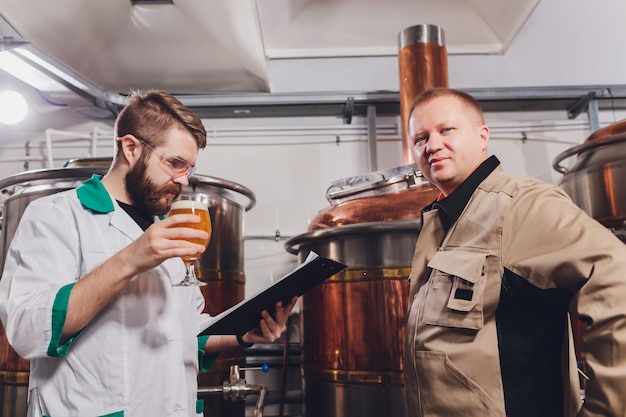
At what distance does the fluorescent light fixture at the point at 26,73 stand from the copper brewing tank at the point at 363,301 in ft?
7.77

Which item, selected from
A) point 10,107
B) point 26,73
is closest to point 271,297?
point 26,73

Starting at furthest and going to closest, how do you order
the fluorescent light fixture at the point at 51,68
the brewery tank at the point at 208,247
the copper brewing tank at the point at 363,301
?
the fluorescent light fixture at the point at 51,68 → the brewery tank at the point at 208,247 → the copper brewing tank at the point at 363,301

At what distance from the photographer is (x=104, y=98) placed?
13.2ft

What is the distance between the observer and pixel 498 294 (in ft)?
4.27

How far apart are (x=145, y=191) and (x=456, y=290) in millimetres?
1002

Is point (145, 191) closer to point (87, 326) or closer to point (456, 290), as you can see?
point (87, 326)

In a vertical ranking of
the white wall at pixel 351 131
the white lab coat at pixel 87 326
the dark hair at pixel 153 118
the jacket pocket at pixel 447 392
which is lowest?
the jacket pocket at pixel 447 392

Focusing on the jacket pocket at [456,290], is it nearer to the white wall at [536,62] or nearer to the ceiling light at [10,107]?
the white wall at [536,62]

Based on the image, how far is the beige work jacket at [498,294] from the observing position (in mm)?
1119

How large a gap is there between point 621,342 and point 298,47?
4077 mm

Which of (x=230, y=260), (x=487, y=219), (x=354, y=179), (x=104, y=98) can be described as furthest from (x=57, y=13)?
(x=487, y=219)

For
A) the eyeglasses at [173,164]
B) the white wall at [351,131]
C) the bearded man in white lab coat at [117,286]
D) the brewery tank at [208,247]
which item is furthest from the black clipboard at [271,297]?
the white wall at [351,131]

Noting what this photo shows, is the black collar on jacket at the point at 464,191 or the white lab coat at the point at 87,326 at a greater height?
the black collar on jacket at the point at 464,191

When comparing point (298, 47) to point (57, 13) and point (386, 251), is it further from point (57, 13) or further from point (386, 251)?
point (386, 251)
